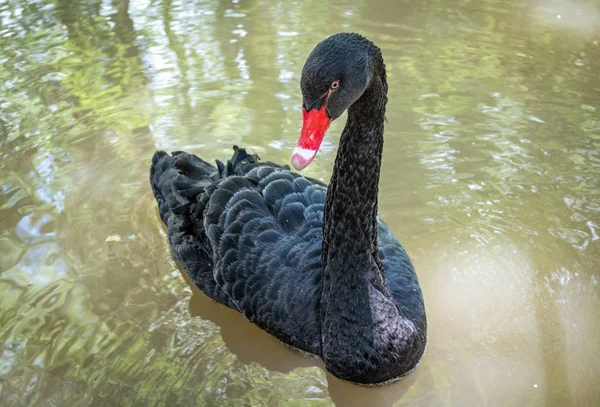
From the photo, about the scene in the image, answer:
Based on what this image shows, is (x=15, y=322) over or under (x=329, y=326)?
under

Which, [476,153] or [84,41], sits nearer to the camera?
[476,153]

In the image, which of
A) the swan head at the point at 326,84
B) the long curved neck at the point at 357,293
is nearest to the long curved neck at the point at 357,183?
the long curved neck at the point at 357,293

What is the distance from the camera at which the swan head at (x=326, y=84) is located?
2135 millimetres

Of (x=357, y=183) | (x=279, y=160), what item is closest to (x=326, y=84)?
(x=357, y=183)

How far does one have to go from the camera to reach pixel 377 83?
2.41 m

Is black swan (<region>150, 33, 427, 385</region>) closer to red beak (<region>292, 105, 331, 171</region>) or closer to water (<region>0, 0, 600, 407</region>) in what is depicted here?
red beak (<region>292, 105, 331, 171</region>)

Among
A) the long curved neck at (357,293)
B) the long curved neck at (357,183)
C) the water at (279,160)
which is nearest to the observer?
the long curved neck at (357,183)

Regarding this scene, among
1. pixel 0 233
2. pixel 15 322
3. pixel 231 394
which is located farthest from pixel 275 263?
pixel 0 233

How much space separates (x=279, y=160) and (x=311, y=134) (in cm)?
239

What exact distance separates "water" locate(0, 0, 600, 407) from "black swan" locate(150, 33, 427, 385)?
8.8 inches

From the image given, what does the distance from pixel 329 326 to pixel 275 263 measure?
398 millimetres

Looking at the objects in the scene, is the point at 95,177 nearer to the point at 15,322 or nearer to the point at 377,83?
the point at 15,322

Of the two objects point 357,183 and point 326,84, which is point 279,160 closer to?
point 357,183

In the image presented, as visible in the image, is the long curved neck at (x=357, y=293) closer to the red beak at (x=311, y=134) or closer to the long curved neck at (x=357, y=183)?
the long curved neck at (x=357, y=183)
